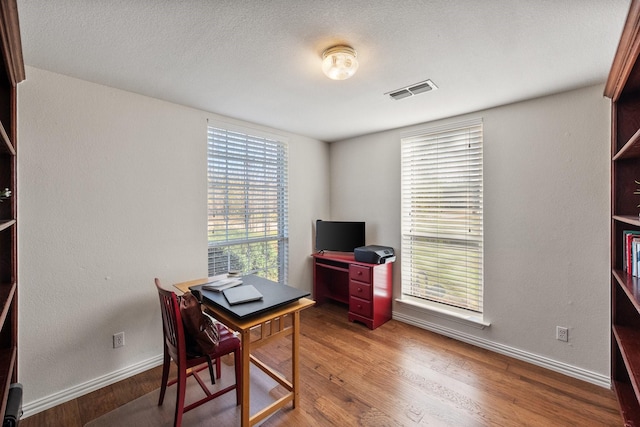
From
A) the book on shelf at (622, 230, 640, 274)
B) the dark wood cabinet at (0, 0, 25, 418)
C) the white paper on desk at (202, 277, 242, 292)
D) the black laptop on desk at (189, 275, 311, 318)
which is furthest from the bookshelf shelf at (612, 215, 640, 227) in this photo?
the dark wood cabinet at (0, 0, 25, 418)

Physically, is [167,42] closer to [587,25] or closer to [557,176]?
[587,25]

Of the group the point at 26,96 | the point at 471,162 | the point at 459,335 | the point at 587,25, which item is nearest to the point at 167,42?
the point at 26,96

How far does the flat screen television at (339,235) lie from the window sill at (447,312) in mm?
880

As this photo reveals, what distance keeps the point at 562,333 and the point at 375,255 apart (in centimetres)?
170

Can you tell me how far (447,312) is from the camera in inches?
113

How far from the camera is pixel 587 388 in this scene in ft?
6.74

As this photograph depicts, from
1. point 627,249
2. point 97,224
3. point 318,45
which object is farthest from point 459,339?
point 97,224

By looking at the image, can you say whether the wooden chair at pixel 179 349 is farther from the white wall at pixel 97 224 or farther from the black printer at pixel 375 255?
the black printer at pixel 375 255

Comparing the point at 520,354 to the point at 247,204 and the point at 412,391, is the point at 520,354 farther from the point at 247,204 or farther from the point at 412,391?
the point at 247,204

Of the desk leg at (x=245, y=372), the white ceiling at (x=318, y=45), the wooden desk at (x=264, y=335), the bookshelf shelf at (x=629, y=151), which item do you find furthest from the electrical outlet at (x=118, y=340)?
the bookshelf shelf at (x=629, y=151)

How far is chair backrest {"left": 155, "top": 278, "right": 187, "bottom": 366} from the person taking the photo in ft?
5.10

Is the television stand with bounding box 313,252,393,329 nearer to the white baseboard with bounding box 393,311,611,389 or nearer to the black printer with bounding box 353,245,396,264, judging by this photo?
the black printer with bounding box 353,245,396,264

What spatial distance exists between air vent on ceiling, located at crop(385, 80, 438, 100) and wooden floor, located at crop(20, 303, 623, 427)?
91.6 inches

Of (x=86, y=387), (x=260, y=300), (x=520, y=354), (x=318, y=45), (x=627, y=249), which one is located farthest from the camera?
(x=520, y=354)
